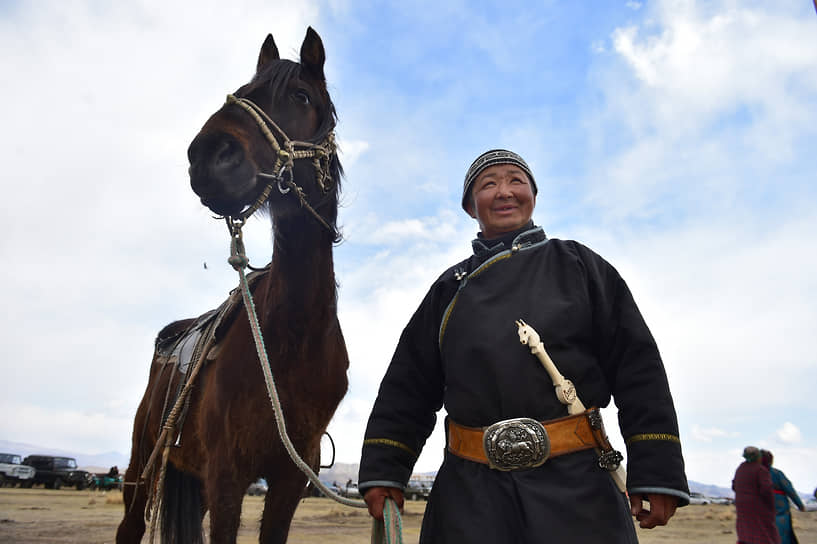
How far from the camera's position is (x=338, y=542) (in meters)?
8.93

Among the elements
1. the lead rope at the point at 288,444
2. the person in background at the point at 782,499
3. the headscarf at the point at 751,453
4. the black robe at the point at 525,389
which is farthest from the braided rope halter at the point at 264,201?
the person in background at the point at 782,499

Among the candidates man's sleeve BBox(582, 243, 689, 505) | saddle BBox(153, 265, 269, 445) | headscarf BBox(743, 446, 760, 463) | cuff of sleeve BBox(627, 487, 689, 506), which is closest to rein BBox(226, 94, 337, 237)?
saddle BBox(153, 265, 269, 445)

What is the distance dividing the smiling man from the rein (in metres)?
0.92

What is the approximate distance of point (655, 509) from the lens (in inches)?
70.9

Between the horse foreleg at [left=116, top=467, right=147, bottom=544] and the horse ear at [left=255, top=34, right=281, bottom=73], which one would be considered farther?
the horse foreleg at [left=116, top=467, right=147, bottom=544]

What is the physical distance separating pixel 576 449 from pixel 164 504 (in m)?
3.40

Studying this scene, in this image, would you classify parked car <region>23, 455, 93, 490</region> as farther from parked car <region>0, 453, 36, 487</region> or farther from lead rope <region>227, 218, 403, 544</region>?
lead rope <region>227, 218, 403, 544</region>

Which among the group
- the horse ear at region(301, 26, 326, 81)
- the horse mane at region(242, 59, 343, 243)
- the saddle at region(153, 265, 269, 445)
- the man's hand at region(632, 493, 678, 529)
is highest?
the horse ear at region(301, 26, 326, 81)

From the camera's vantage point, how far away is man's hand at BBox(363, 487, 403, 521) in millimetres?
2137

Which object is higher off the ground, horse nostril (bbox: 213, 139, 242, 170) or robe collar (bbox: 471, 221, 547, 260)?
horse nostril (bbox: 213, 139, 242, 170)

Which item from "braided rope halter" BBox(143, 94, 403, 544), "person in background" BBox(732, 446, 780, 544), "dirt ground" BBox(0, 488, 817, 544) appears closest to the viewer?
"braided rope halter" BBox(143, 94, 403, 544)

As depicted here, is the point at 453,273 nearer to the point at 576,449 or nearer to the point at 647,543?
the point at 576,449

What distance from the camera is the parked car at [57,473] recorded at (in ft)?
70.1

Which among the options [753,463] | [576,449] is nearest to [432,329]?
[576,449]
